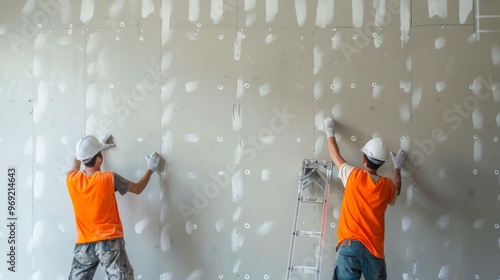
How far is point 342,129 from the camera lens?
385 cm

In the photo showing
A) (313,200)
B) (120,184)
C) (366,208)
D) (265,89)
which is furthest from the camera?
(265,89)

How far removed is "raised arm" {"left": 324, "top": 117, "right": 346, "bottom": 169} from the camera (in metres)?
3.56

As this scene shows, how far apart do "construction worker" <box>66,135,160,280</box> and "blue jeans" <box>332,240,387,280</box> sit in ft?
5.37

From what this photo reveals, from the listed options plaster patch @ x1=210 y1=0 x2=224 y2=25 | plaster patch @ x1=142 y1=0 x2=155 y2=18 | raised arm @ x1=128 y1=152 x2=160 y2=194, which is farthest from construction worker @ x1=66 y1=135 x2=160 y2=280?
plaster patch @ x1=210 y1=0 x2=224 y2=25

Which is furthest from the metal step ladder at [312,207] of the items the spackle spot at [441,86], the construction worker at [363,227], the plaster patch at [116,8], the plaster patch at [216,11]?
the plaster patch at [116,8]

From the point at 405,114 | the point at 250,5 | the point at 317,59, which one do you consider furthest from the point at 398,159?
the point at 250,5

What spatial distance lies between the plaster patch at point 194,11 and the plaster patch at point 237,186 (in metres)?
1.40

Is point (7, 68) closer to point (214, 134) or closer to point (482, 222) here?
point (214, 134)

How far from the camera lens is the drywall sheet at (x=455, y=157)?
3807mm

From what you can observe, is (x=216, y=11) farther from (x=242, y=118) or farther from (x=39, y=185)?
(x=39, y=185)

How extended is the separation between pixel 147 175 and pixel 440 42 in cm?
274

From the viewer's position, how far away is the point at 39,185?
13.1ft

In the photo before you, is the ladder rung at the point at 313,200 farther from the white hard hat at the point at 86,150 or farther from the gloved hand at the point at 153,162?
the white hard hat at the point at 86,150

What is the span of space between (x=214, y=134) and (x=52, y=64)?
158 centimetres
